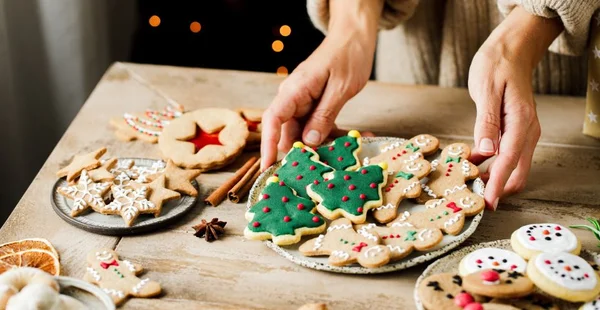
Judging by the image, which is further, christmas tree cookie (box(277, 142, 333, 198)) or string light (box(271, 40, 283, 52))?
string light (box(271, 40, 283, 52))

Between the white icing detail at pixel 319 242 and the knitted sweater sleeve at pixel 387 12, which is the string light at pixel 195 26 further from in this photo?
the white icing detail at pixel 319 242

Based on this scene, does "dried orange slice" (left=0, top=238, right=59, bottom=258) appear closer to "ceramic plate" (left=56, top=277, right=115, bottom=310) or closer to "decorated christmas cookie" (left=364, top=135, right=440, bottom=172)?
"ceramic plate" (left=56, top=277, right=115, bottom=310)

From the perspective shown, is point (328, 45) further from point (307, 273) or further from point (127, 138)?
point (307, 273)

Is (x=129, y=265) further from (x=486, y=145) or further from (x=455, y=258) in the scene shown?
(x=486, y=145)

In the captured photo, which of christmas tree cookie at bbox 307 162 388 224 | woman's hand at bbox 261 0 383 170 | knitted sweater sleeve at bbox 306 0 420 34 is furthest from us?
knitted sweater sleeve at bbox 306 0 420 34

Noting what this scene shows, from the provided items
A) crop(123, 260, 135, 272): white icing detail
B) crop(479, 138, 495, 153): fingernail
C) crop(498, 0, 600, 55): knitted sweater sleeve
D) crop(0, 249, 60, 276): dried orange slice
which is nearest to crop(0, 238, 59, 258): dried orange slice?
crop(0, 249, 60, 276): dried orange slice

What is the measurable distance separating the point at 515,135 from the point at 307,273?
449 mm

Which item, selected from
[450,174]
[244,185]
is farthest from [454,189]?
[244,185]

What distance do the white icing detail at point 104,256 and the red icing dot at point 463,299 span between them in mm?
511

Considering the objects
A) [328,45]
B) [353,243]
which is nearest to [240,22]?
[328,45]

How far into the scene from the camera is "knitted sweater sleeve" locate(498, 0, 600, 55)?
4.19 feet

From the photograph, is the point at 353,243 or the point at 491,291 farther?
the point at 353,243

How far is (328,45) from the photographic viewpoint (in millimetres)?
1447

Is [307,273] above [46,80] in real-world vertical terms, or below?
above
